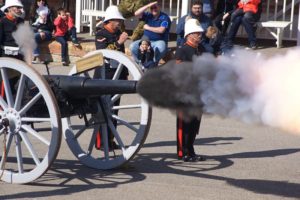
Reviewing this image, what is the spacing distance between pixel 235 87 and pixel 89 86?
1893mm

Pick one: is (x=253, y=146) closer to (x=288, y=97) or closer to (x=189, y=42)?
(x=189, y=42)

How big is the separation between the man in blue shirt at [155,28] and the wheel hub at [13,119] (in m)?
6.92

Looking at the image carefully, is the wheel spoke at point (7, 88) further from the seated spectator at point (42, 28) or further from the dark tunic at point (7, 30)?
the seated spectator at point (42, 28)

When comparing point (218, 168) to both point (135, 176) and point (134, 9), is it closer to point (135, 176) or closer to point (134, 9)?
point (135, 176)

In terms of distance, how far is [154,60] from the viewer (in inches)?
545

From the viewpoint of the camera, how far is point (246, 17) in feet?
49.4

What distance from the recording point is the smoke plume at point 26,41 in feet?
28.1

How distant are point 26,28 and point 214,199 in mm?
3277

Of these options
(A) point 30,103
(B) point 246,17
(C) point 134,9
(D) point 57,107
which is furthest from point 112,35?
(C) point 134,9

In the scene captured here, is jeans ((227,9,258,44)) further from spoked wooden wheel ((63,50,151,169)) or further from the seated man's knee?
spoked wooden wheel ((63,50,151,169))

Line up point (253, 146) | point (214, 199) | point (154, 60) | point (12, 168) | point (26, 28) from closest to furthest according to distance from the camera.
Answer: point (214, 199), point (12, 168), point (26, 28), point (253, 146), point (154, 60)

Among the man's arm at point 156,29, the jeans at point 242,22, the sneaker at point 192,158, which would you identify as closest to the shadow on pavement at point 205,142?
the sneaker at point 192,158

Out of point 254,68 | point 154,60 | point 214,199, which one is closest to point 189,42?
point 214,199

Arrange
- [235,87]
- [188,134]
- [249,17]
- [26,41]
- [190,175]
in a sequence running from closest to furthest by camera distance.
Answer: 1. [235,87]
2. [190,175]
3. [188,134]
4. [26,41]
5. [249,17]
